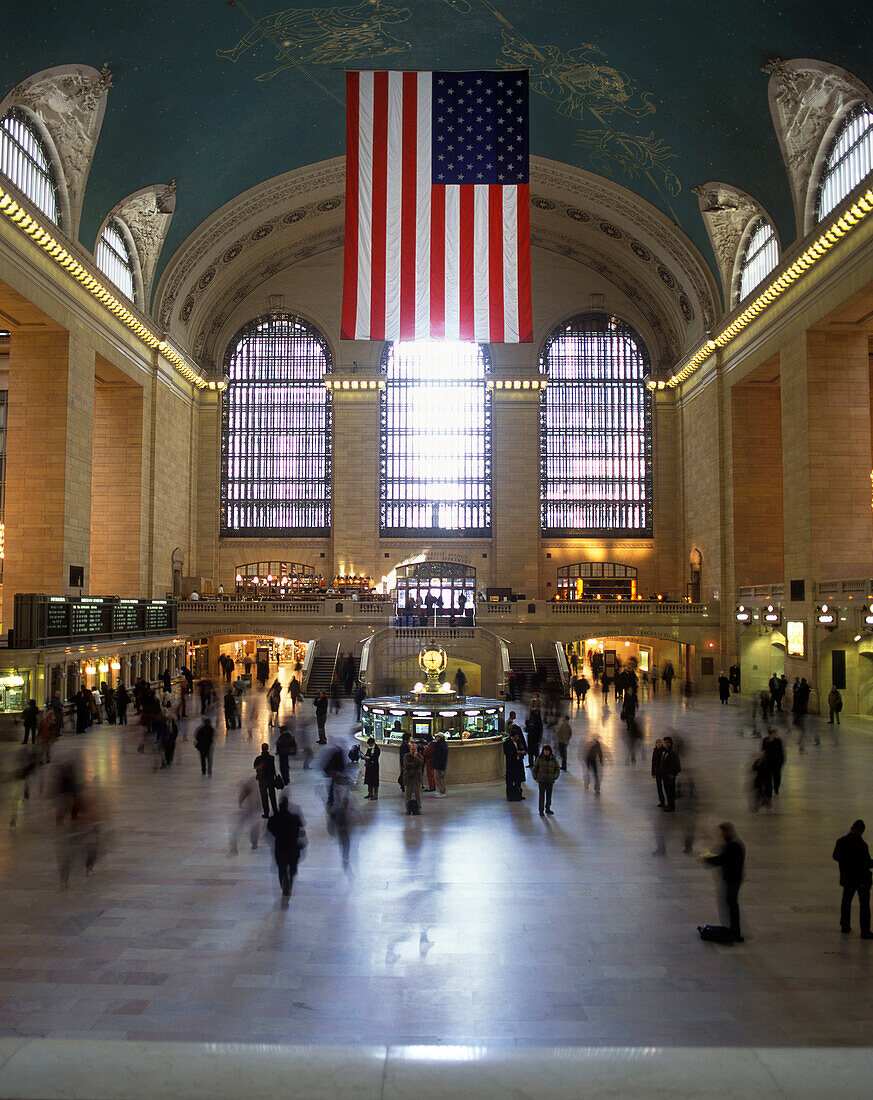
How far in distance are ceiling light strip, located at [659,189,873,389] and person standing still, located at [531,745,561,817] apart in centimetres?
1703

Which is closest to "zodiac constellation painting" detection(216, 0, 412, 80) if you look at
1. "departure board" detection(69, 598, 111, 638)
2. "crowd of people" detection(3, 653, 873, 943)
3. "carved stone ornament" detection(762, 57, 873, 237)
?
"carved stone ornament" detection(762, 57, 873, 237)

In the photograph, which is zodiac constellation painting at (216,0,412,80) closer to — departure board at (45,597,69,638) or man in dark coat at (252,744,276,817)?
departure board at (45,597,69,638)

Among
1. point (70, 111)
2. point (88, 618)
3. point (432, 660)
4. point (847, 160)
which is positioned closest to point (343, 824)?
point (432, 660)

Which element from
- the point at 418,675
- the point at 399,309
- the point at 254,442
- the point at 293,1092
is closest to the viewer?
the point at 293,1092

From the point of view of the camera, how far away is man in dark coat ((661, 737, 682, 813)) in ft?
41.1

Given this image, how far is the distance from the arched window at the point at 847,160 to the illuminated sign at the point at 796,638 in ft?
38.6

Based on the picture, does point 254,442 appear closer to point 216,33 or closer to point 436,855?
point 216,33

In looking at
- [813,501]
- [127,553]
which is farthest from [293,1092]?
[127,553]

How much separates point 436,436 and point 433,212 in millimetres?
24119

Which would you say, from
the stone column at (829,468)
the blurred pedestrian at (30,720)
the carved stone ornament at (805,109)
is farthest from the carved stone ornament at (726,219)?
the blurred pedestrian at (30,720)

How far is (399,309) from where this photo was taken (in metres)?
18.4

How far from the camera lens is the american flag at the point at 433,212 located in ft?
60.4

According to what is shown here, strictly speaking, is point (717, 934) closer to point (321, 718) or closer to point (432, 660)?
point (432, 660)

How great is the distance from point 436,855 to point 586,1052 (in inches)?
326
